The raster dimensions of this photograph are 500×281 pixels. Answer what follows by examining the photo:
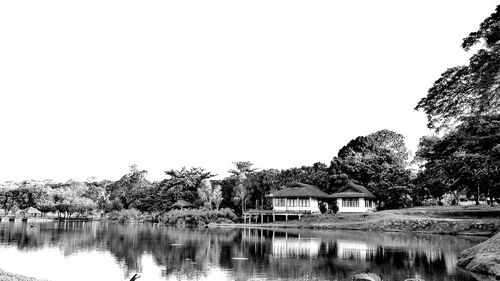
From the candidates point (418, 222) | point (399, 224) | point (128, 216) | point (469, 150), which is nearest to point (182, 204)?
point (128, 216)

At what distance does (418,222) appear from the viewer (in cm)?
4581

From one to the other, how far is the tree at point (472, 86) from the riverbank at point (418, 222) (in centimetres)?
2009

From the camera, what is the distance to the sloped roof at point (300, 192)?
201ft

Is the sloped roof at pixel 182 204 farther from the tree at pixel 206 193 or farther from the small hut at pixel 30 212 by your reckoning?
Answer: the small hut at pixel 30 212

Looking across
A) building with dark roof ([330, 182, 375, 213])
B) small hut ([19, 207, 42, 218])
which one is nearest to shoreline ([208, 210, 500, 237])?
building with dark roof ([330, 182, 375, 213])

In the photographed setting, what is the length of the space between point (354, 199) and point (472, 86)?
41015mm

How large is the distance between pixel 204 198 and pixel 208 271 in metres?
47.8

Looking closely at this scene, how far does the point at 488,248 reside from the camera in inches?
802

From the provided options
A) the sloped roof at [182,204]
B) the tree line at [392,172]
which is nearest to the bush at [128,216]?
the tree line at [392,172]

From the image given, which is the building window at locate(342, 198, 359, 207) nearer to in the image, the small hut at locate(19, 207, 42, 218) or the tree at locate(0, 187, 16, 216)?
the small hut at locate(19, 207, 42, 218)

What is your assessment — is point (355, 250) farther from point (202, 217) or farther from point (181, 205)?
point (181, 205)

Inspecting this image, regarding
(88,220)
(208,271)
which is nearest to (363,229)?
(208,271)

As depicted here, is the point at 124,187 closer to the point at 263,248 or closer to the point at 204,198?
the point at 204,198

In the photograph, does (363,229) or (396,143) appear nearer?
(363,229)
